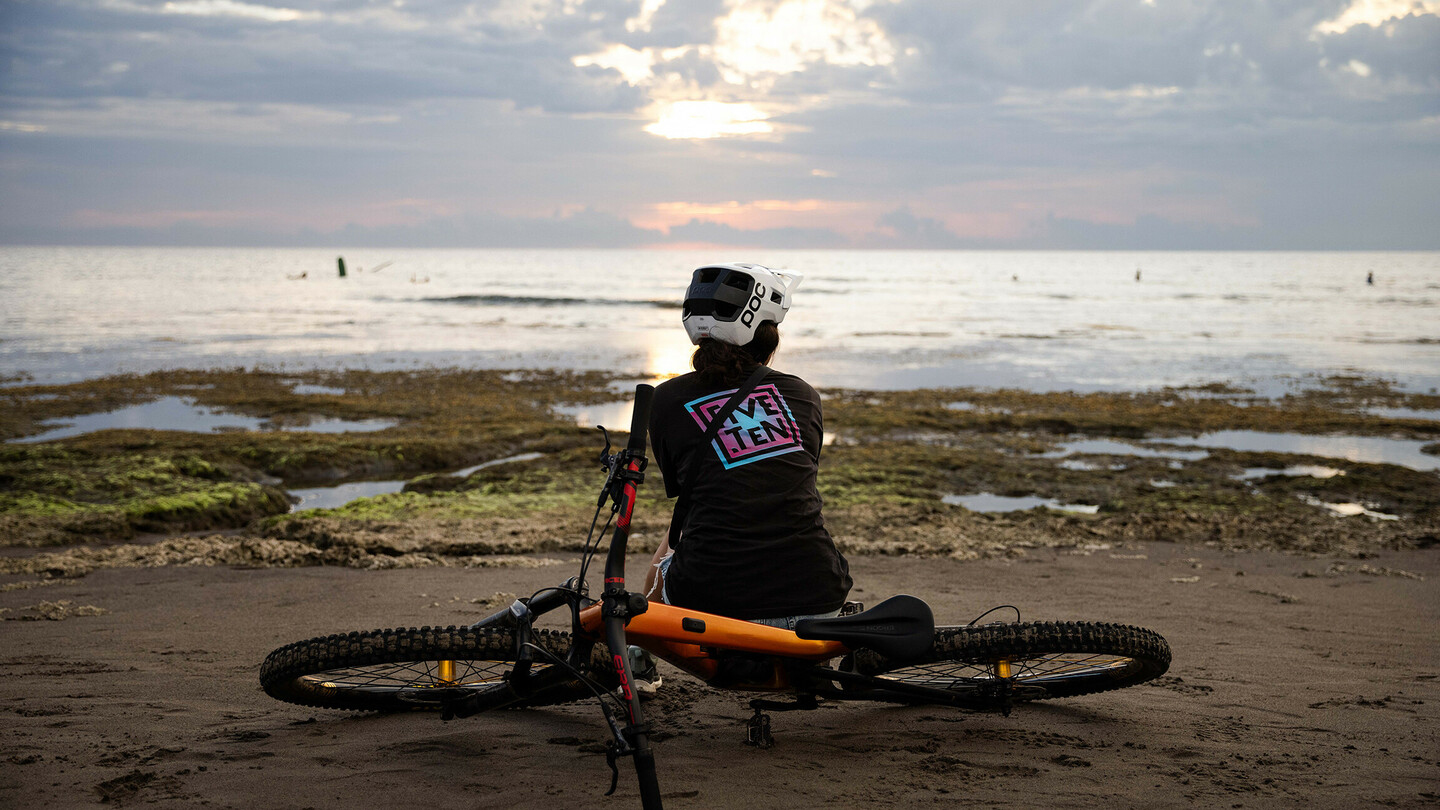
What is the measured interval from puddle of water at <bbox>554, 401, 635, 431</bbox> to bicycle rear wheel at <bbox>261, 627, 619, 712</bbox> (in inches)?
472

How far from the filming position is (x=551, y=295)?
2943 inches

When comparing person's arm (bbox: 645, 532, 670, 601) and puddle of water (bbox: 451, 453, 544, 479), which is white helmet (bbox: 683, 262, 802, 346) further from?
puddle of water (bbox: 451, 453, 544, 479)

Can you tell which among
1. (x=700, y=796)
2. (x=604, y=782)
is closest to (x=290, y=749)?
(x=604, y=782)

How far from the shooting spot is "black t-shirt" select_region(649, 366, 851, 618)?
11.4ft

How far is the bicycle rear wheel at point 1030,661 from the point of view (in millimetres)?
3898

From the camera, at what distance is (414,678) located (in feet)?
13.4

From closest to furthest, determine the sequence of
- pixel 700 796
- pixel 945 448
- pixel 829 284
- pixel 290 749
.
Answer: pixel 700 796
pixel 290 749
pixel 945 448
pixel 829 284

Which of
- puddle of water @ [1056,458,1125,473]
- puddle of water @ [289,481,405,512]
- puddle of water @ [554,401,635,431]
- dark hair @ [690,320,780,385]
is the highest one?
dark hair @ [690,320,780,385]

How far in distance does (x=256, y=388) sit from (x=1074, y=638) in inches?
838

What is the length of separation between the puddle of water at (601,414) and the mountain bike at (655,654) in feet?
39.7

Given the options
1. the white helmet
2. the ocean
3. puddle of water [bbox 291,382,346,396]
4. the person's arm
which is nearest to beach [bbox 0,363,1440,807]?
the person's arm

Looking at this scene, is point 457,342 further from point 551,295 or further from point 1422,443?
point 551,295

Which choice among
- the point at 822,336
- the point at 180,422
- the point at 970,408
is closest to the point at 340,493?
the point at 180,422

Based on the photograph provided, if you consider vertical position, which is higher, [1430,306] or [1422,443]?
[1430,306]
